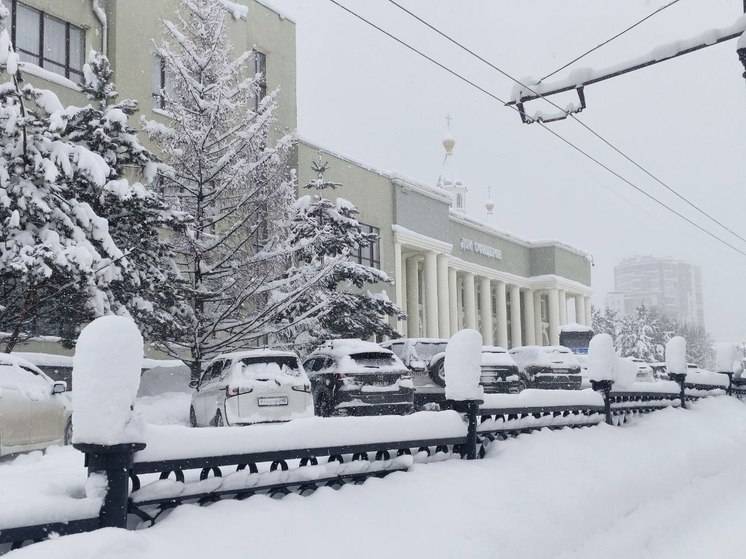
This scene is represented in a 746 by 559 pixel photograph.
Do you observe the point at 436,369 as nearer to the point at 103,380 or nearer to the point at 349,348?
the point at 349,348

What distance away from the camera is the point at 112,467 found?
173 inches

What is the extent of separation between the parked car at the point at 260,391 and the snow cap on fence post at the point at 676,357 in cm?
708

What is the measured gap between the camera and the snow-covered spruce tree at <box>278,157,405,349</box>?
67.2ft

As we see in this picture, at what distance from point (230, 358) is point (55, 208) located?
14.0 ft

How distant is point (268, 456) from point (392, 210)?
107ft

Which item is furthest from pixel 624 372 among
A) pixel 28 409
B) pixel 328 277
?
pixel 328 277

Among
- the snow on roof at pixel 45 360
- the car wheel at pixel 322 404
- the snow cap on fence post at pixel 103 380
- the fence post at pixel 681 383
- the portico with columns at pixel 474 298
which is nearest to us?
the snow cap on fence post at pixel 103 380

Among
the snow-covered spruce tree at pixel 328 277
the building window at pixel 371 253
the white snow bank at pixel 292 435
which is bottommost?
the white snow bank at pixel 292 435

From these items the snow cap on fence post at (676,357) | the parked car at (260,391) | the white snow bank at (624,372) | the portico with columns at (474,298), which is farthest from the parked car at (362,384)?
the portico with columns at (474,298)

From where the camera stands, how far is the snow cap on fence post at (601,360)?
11.1m

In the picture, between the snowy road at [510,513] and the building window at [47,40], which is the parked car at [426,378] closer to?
the snowy road at [510,513]

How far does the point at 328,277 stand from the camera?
2136 cm

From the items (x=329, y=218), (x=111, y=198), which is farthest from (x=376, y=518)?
(x=329, y=218)

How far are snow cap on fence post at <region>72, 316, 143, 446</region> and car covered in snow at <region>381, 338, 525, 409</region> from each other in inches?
498
